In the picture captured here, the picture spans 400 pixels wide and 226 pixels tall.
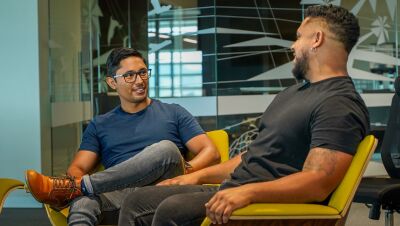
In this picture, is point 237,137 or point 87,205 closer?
point 87,205

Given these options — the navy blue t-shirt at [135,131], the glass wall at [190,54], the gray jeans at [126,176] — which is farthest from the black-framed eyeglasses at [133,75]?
the glass wall at [190,54]

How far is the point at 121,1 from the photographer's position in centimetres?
635

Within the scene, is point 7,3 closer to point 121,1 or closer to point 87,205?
point 121,1

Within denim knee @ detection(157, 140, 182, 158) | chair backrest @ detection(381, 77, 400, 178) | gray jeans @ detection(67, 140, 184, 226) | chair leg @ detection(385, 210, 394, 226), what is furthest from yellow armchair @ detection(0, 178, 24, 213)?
chair backrest @ detection(381, 77, 400, 178)

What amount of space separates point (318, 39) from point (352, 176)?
0.46m

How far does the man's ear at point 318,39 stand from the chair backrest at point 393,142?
160 centimetres

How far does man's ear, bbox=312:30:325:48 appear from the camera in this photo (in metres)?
A: 2.11

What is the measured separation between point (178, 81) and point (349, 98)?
433 centimetres

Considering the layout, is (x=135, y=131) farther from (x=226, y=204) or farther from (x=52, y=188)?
(x=226, y=204)

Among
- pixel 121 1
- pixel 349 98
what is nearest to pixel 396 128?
pixel 349 98

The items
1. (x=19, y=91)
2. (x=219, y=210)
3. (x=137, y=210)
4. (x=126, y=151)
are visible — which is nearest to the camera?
(x=219, y=210)

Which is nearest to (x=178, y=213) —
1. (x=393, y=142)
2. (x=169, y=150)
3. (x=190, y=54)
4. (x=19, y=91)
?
(x=169, y=150)

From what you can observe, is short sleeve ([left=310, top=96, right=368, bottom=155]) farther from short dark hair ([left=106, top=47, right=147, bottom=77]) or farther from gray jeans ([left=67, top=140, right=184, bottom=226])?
short dark hair ([left=106, top=47, right=147, bottom=77])

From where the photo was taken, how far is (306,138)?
205 centimetres
